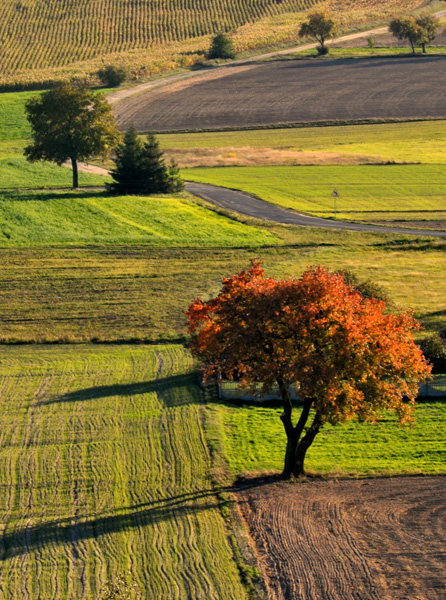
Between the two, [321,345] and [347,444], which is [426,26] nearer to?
[347,444]

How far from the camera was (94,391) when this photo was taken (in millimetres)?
41438

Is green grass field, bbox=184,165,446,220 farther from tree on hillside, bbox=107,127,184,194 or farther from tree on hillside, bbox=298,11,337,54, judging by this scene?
tree on hillside, bbox=298,11,337,54

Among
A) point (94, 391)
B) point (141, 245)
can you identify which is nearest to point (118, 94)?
point (141, 245)

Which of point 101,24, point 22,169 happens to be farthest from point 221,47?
point 22,169

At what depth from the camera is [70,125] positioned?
8481 cm

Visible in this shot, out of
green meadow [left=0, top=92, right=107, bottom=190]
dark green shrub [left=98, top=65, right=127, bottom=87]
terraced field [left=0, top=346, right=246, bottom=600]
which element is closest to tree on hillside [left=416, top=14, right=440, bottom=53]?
dark green shrub [left=98, top=65, right=127, bottom=87]

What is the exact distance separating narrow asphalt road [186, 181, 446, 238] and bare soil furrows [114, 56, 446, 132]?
34.2 m

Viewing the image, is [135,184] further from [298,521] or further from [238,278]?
[298,521]

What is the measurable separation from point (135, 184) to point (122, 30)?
92480 mm

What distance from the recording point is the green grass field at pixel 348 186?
275 feet

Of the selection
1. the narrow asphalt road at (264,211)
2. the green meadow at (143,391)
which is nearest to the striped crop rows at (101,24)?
the green meadow at (143,391)

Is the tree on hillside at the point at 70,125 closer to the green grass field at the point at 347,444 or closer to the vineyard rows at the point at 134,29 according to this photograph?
the green grass field at the point at 347,444

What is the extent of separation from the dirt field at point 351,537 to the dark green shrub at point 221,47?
134190 mm

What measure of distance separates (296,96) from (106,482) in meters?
113
